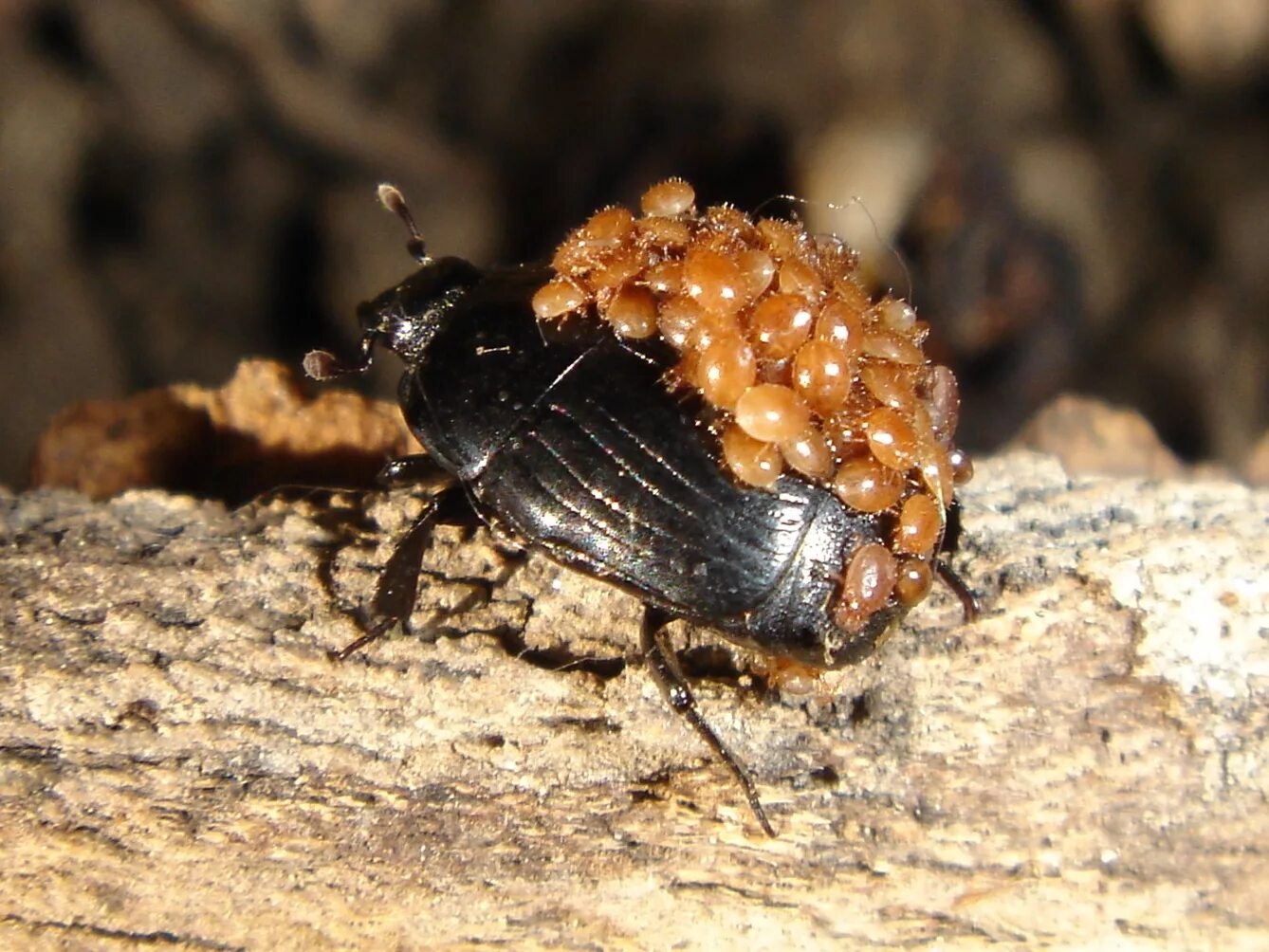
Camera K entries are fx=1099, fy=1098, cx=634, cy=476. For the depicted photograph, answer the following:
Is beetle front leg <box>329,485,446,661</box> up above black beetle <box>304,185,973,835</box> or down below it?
below

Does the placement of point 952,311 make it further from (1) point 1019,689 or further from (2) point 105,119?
(2) point 105,119

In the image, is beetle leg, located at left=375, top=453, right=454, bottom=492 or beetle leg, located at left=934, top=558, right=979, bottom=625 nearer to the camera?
beetle leg, located at left=934, top=558, right=979, bottom=625

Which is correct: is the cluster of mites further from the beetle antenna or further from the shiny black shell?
the beetle antenna

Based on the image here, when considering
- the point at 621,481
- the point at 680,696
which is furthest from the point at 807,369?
the point at 680,696

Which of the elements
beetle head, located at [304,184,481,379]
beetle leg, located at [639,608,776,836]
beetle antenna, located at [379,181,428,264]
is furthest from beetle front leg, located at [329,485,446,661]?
beetle antenna, located at [379,181,428,264]

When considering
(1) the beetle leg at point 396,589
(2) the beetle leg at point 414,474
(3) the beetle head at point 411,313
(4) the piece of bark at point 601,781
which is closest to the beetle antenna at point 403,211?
Answer: (3) the beetle head at point 411,313

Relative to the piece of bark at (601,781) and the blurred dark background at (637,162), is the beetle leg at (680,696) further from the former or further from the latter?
the blurred dark background at (637,162)

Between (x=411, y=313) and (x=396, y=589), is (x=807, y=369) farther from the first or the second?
(x=411, y=313)

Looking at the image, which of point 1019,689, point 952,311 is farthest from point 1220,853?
point 952,311
